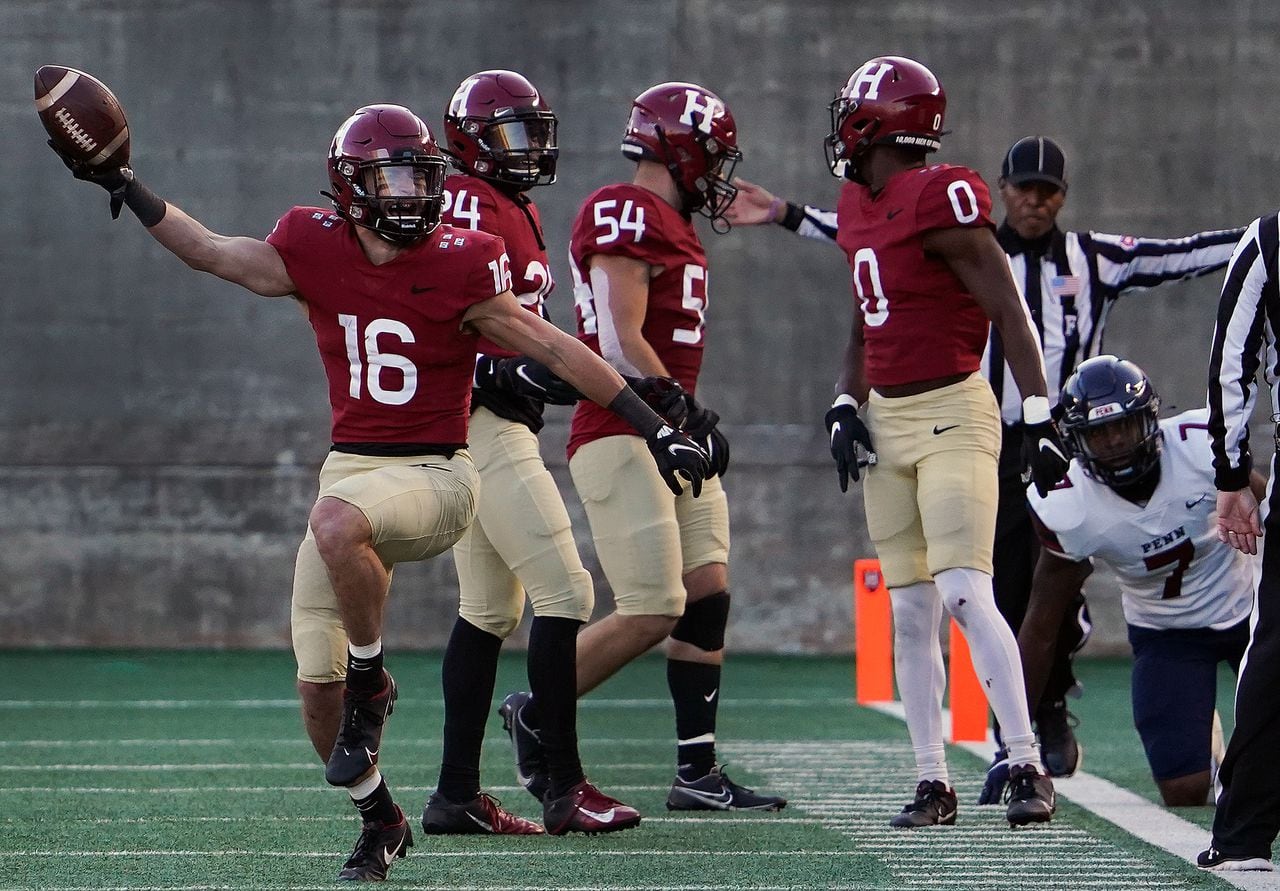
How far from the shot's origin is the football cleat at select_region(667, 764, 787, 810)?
195 inches

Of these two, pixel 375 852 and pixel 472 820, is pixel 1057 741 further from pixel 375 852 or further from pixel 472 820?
pixel 375 852

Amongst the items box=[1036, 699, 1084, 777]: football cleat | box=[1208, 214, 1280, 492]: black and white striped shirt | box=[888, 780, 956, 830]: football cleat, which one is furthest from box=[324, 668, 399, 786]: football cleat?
box=[1036, 699, 1084, 777]: football cleat

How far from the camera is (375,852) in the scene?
3.73 meters

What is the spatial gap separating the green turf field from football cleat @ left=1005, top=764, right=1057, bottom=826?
2.7 inches

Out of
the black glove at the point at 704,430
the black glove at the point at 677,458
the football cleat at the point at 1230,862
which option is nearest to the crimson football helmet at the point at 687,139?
the black glove at the point at 704,430

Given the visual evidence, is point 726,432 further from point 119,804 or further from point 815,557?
point 119,804

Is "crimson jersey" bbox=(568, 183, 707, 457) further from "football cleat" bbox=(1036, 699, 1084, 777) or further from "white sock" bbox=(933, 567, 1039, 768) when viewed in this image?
"football cleat" bbox=(1036, 699, 1084, 777)

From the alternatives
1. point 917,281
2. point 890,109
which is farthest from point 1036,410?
point 890,109

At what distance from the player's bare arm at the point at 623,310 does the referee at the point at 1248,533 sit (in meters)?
1.46

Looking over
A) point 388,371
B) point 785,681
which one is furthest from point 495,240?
point 785,681

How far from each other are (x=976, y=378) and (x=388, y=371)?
5.16 ft

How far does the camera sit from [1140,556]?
5277 millimetres

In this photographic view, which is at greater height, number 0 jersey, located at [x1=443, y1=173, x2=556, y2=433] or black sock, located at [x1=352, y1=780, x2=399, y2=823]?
number 0 jersey, located at [x1=443, y1=173, x2=556, y2=433]

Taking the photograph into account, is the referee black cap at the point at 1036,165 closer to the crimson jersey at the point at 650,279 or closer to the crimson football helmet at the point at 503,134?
the crimson jersey at the point at 650,279
